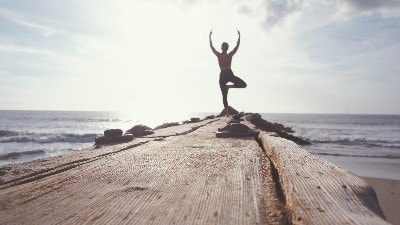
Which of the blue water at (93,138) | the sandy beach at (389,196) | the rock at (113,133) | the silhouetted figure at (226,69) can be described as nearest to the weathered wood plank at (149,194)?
the rock at (113,133)

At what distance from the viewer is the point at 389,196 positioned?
30.3ft

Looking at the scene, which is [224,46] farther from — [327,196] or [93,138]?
[93,138]

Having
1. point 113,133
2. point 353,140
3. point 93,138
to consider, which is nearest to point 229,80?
point 113,133

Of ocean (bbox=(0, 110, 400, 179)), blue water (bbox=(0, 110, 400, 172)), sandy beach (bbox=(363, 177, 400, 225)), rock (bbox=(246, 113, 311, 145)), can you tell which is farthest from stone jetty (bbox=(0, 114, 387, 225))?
blue water (bbox=(0, 110, 400, 172))

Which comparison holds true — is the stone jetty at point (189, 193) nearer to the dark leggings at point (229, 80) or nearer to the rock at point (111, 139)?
the rock at point (111, 139)

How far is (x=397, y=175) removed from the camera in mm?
12875

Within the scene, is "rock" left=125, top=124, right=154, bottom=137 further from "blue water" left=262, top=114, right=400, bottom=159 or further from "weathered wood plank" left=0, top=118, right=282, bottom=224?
"blue water" left=262, top=114, right=400, bottom=159

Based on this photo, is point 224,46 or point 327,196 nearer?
point 327,196

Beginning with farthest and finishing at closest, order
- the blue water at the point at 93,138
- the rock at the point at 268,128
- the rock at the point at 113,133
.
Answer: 1. the blue water at the point at 93,138
2. the rock at the point at 268,128
3. the rock at the point at 113,133

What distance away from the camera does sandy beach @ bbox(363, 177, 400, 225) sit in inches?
304

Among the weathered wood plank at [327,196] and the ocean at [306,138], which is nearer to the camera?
the weathered wood plank at [327,196]

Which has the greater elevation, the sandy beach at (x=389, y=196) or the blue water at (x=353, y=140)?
the blue water at (x=353, y=140)

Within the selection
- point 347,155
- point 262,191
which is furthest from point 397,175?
point 262,191

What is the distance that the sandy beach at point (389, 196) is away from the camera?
771 centimetres
